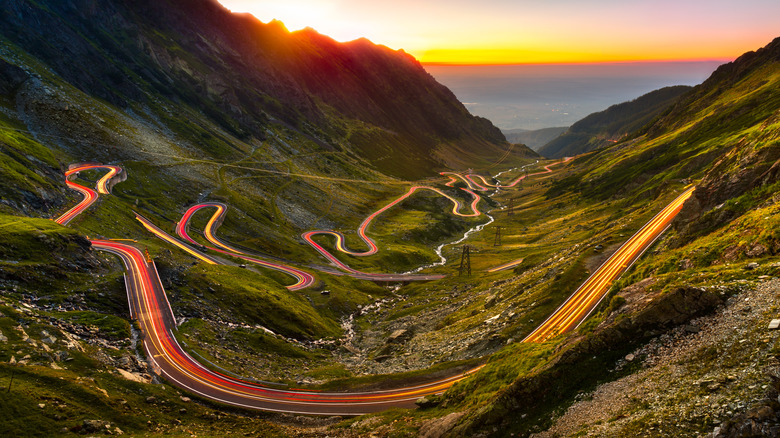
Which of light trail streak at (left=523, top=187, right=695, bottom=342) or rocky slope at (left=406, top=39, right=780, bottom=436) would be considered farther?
light trail streak at (left=523, top=187, right=695, bottom=342)

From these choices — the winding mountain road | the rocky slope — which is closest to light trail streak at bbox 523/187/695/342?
the winding mountain road

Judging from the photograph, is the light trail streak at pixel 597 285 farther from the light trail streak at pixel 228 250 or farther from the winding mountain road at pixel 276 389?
the light trail streak at pixel 228 250

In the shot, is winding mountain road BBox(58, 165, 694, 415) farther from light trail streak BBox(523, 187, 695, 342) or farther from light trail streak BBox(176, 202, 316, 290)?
light trail streak BBox(176, 202, 316, 290)

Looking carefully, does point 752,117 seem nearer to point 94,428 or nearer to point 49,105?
point 94,428

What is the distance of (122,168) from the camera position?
140375 millimetres

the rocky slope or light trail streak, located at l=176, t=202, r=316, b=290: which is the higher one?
the rocky slope

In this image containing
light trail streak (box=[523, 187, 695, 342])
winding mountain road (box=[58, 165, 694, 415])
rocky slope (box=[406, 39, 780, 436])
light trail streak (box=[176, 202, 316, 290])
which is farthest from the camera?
light trail streak (box=[176, 202, 316, 290])

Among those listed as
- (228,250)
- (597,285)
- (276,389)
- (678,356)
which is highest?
(678,356)

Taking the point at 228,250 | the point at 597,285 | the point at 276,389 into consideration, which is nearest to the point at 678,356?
the point at 597,285

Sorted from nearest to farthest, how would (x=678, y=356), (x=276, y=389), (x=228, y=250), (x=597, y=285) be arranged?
1. (x=678, y=356)
2. (x=276, y=389)
3. (x=597, y=285)
4. (x=228, y=250)

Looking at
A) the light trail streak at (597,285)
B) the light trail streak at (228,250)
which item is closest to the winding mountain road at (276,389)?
the light trail streak at (597,285)

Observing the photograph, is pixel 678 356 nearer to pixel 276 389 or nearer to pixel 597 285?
pixel 597 285

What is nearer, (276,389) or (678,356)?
(678,356)

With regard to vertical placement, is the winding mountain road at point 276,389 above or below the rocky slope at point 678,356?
below
